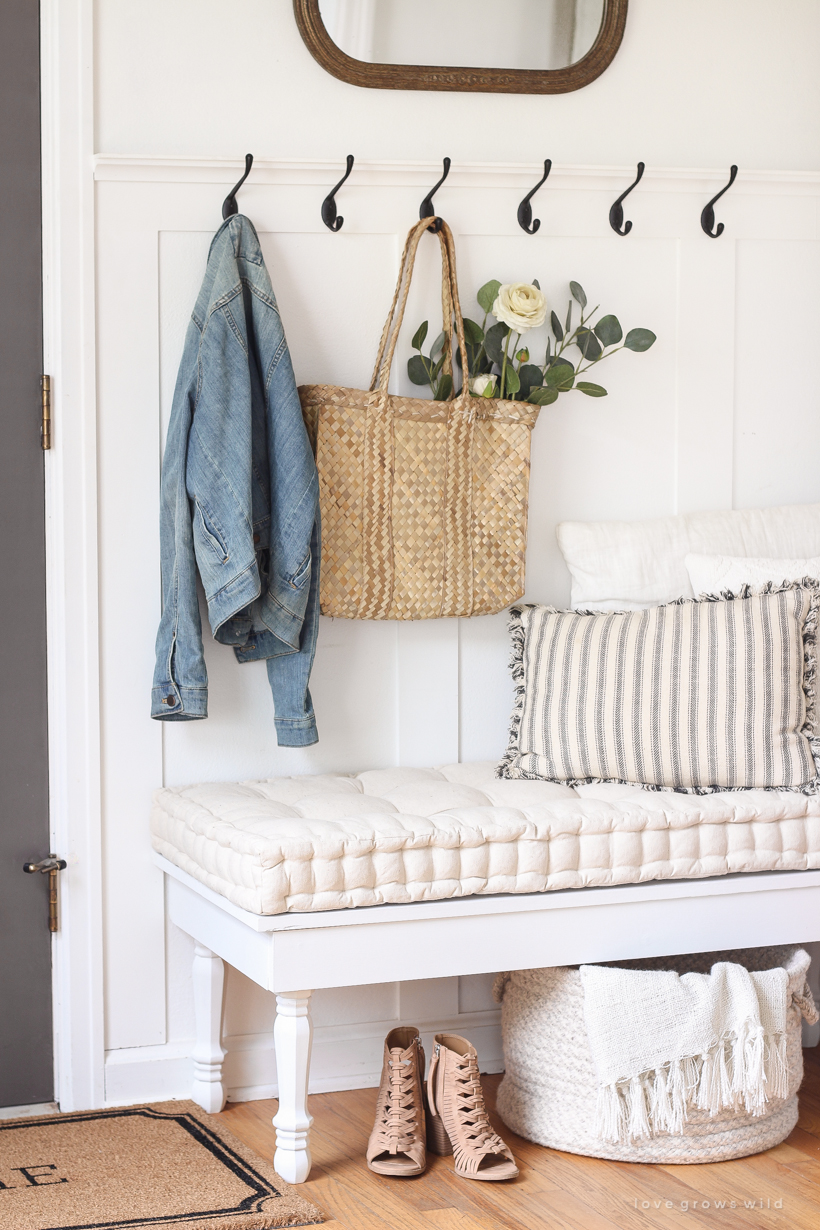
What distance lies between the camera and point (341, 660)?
2262 millimetres

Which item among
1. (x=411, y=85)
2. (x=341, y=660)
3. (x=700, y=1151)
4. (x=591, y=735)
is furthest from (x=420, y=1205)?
(x=411, y=85)

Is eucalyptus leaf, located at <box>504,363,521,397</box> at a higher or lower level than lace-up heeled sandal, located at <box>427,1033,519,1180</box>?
higher

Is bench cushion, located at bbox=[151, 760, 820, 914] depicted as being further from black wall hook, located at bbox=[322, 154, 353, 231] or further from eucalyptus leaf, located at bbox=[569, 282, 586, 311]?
black wall hook, located at bbox=[322, 154, 353, 231]

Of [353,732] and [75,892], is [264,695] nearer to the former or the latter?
[353,732]

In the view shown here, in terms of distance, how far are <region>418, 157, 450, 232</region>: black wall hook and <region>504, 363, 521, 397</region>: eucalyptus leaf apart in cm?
29

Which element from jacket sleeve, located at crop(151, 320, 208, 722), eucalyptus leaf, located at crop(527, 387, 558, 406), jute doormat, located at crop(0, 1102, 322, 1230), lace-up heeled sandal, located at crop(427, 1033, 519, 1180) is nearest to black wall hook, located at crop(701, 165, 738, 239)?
eucalyptus leaf, located at crop(527, 387, 558, 406)

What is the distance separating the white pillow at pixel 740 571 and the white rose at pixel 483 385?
0.49 metres

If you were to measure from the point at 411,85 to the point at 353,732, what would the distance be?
Result: 120 cm

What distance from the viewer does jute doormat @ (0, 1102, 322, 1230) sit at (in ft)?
5.44

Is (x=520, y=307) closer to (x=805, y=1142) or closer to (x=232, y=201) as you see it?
(x=232, y=201)

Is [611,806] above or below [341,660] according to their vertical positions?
below

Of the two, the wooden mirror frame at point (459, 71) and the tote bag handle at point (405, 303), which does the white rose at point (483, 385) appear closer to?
the tote bag handle at point (405, 303)

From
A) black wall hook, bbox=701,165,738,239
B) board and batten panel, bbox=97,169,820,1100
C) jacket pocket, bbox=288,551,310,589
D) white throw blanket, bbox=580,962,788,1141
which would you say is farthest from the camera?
black wall hook, bbox=701,165,738,239

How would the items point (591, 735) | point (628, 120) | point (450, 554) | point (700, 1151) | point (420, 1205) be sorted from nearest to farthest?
point (420, 1205), point (700, 1151), point (591, 735), point (450, 554), point (628, 120)
